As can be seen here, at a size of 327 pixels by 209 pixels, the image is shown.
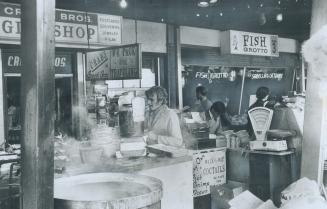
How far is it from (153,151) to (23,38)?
11.4 feet

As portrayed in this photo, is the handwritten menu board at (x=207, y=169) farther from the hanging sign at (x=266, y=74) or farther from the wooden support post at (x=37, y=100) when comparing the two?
the hanging sign at (x=266, y=74)

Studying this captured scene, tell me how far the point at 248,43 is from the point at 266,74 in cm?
239

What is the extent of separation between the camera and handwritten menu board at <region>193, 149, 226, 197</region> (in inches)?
293

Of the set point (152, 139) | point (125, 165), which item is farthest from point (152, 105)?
point (125, 165)

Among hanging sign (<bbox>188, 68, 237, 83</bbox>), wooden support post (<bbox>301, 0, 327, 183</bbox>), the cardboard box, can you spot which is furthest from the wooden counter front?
hanging sign (<bbox>188, 68, 237, 83</bbox>)

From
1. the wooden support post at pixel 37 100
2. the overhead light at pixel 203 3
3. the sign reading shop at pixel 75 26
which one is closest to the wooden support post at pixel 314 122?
the wooden support post at pixel 37 100

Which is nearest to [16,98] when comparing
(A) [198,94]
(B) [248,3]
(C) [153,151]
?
(C) [153,151]

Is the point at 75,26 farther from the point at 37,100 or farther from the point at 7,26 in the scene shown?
the point at 37,100

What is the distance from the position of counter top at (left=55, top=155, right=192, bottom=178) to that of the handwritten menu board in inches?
61.6

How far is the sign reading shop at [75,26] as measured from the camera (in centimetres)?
761

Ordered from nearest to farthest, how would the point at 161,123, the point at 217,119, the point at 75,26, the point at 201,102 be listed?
the point at 161,123, the point at 75,26, the point at 217,119, the point at 201,102

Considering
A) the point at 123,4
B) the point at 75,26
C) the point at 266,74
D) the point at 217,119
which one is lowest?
the point at 217,119

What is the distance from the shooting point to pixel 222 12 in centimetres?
1191

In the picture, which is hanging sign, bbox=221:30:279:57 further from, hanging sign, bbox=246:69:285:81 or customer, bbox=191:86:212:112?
customer, bbox=191:86:212:112
